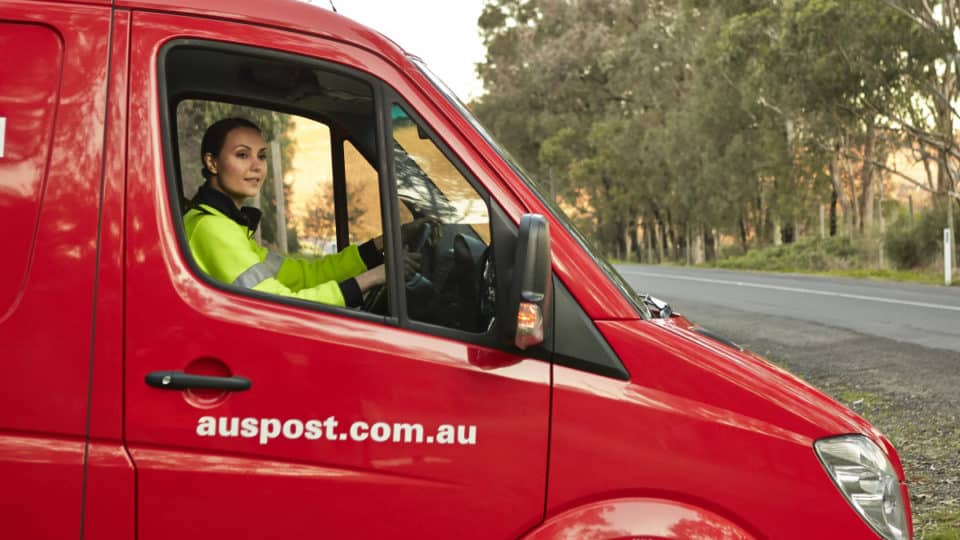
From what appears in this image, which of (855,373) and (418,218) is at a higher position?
(418,218)

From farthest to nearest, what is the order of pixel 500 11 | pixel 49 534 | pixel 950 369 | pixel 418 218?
pixel 500 11 < pixel 950 369 < pixel 418 218 < pixel 49 534

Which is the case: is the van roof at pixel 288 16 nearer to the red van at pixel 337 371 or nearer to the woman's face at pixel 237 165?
the red van at pixel 337 371

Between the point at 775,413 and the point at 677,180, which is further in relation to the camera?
the point at 677,180

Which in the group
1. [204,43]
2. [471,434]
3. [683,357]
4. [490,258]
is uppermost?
[204,43]

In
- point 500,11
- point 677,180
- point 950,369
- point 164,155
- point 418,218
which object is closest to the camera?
point 164,155

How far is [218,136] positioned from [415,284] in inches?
33.7

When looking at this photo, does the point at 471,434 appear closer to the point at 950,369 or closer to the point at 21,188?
the point at 21,188

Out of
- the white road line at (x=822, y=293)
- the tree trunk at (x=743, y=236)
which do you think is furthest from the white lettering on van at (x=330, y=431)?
the tree trunk at (x=743, y=236)

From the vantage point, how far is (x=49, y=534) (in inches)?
101

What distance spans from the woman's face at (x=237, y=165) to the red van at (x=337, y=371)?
0.36 m

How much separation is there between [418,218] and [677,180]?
49260mm

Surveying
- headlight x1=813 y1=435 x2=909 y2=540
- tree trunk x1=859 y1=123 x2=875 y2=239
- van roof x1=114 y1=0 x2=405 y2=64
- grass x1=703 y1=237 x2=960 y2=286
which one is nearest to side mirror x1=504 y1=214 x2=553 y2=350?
van roof x1=114 y1=0 x2=405 y2=64

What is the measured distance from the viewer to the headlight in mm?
2842

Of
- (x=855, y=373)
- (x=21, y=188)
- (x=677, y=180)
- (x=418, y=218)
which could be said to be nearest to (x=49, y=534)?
(x=21, y=188)
